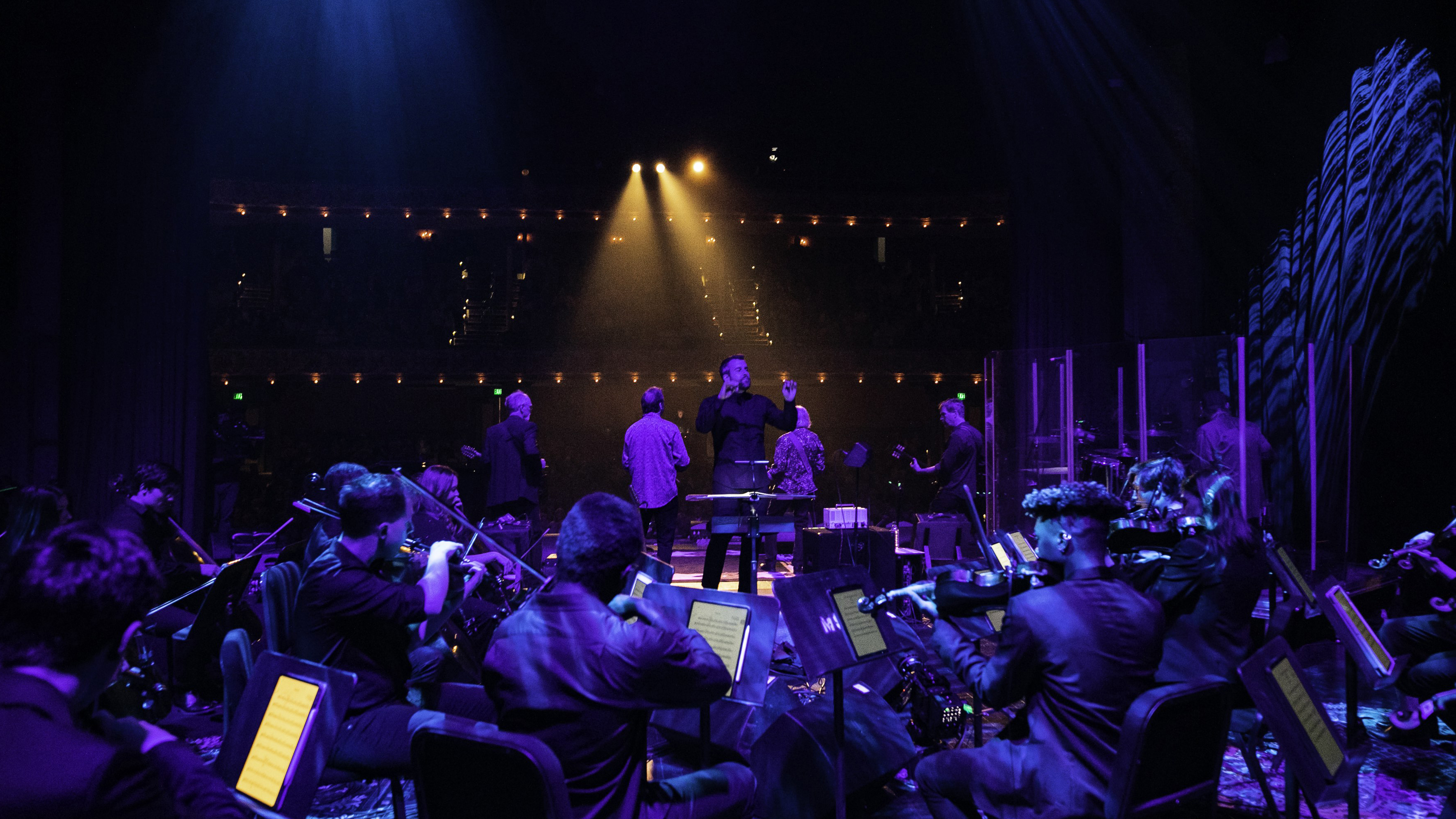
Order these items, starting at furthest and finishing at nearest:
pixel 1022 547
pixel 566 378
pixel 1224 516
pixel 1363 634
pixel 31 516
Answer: pixel 566 378
pixel 1022 547
pixel 31 516
pixel 1224 516
pixel 1363 634

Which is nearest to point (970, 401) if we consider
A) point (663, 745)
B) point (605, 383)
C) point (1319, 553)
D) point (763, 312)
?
point (763, 312)

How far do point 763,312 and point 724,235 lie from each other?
1.52 metres

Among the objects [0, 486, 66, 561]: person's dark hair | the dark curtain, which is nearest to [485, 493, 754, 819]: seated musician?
[0, 486, 66, 561]: person's dark hair

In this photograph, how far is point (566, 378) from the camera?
46.4ft

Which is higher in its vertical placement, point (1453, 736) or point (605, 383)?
point (605, 383)

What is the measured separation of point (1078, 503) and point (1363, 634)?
5.18 feet

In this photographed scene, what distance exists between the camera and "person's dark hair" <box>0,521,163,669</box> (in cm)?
122

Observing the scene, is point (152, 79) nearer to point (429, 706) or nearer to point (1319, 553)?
point (429, 706)

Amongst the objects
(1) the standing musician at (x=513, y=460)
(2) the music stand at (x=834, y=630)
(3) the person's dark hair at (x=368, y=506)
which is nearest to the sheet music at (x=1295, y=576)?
(2) the music stand at (x=834, y=630)

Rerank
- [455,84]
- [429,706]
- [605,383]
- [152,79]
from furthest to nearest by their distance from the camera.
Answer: [605,383]
[455,84]
[152,79]
[429,706]

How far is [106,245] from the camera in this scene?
6238 mm

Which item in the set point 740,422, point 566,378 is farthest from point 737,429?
point 566,378

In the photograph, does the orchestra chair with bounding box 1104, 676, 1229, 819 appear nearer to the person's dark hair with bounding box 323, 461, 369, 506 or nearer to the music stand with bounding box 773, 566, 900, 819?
the music stand with bounding box 773, 566, 900, 819

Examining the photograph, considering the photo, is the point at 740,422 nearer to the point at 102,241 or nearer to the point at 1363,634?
the point at 1363,634
